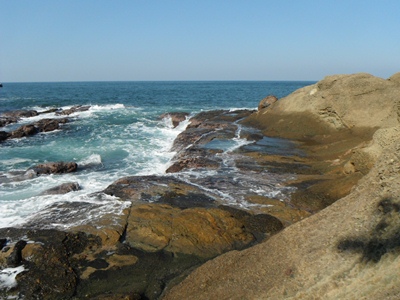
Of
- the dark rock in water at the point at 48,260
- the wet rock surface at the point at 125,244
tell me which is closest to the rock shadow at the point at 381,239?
the wet rock surface at the point at 125,244

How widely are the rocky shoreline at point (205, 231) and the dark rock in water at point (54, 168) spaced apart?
58mm

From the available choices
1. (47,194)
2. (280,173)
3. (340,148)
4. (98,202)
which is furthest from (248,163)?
(47,194)

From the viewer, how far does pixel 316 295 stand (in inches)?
187

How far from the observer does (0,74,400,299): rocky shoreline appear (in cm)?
588

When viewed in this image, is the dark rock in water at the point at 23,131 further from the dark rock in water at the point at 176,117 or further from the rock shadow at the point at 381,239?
the rock shadow at the point at 381,239

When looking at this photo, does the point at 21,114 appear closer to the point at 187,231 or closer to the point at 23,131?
the point at 23,131

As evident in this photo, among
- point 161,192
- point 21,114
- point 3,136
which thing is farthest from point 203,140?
point 21,114

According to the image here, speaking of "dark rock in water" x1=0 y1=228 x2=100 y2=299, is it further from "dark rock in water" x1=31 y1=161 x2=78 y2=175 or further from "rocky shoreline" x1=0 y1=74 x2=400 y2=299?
"dark rock in water" x1=31 y1=161 x2=78 y2=175

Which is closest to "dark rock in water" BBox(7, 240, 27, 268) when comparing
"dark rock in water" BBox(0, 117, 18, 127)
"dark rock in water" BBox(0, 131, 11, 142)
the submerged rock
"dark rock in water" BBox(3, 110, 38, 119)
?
"dark rock in water" BBox(0, 131, 11, 142)

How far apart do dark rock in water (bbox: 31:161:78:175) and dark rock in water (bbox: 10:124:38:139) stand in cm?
1227

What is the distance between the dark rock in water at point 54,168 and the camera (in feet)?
53.8

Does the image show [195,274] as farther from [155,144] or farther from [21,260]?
[155,144]

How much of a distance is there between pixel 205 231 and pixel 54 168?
35.6 feet

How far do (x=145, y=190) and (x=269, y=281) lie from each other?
701 cm
